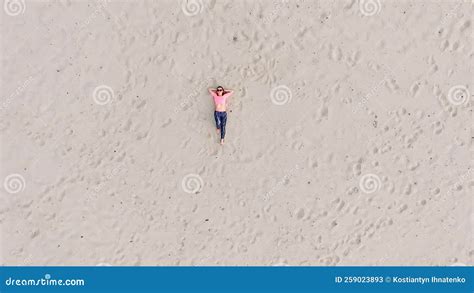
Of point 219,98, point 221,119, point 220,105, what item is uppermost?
point 219,98

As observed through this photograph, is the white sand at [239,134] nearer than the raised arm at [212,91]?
No

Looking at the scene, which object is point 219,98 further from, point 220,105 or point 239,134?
point 239,134
